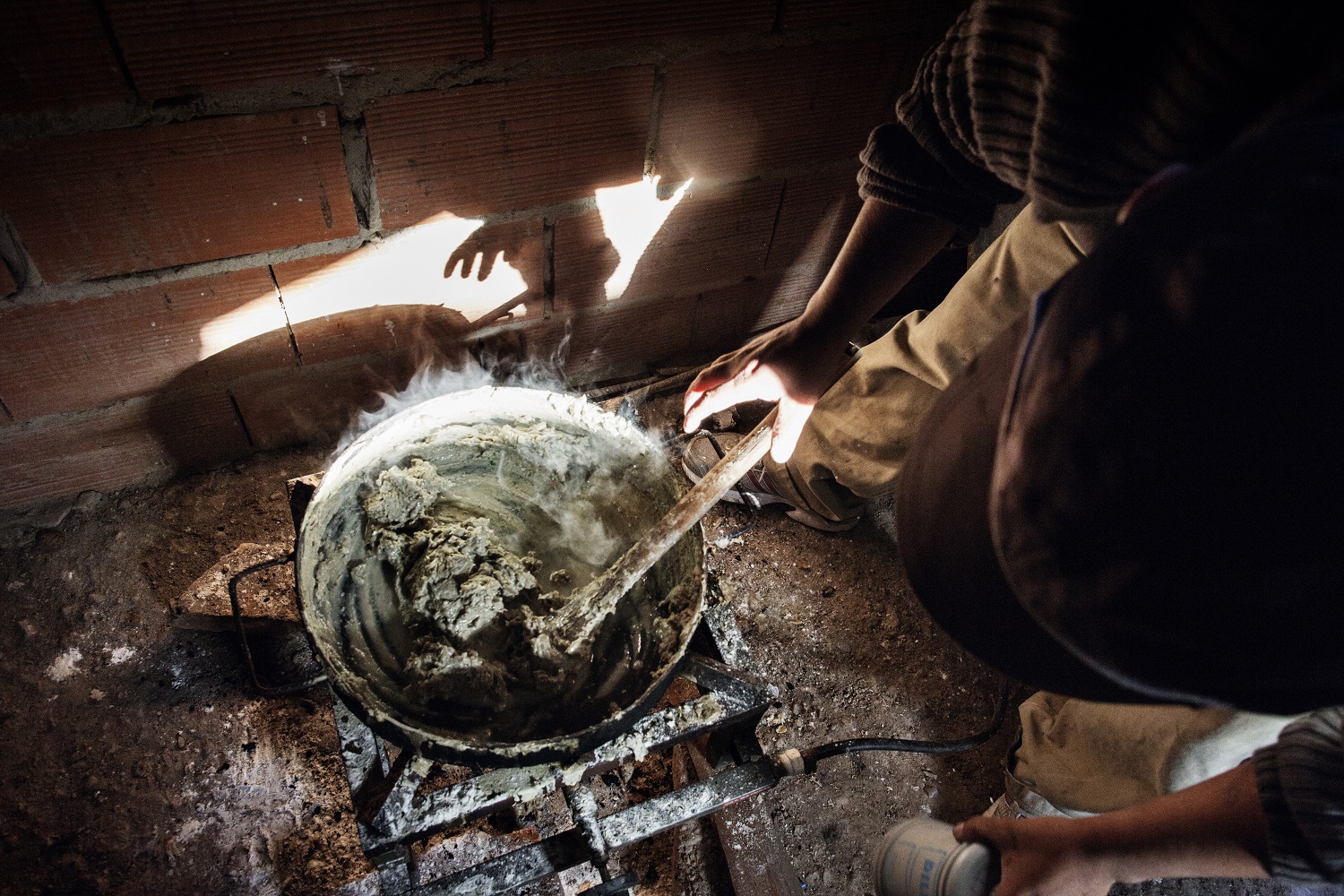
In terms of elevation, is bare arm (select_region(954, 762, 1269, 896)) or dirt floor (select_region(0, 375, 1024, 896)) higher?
dirt floor (select_region(0, 375, 1024, 896))

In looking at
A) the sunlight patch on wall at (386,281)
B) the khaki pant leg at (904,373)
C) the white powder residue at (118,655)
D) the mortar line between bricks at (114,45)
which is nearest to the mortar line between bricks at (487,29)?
the sunlight patch on wall at (386,281)

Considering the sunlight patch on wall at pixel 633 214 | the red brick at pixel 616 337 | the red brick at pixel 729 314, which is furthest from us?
the red brick at pixel 729 314

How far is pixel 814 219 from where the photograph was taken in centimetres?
219

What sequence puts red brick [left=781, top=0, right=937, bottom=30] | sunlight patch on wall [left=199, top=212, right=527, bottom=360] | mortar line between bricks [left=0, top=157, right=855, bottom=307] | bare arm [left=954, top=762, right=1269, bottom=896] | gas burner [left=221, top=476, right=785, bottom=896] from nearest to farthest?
bare arm [left=954, top=762, right=1269, bottom=896] → gas burner [left=221, top=476, right=785, bottom=896] → mortar line between bricks [left=0, top=157, right=855, bottom=307] → red brick [left=781, top=0, right=937, bottom=30] → sunlight patch on wall [left=199, top=212, right=527, bottom=360]

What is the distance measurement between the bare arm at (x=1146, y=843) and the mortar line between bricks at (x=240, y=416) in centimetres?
215

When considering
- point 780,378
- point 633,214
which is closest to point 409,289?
point 633,214

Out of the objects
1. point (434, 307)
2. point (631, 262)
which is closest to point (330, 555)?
point (434, 307)

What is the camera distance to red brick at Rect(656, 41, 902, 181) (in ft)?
5.46

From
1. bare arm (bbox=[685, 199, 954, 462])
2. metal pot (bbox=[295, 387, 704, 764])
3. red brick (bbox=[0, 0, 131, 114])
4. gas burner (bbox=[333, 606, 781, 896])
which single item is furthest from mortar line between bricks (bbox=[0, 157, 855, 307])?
gas burner (bbox=[333, 606, 781, 896])

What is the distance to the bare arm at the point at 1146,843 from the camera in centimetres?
111

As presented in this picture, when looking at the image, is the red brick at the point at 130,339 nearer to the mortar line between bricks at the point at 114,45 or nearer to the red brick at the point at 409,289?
the red brick at the point at 409,289

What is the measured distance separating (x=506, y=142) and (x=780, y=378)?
2.74ft

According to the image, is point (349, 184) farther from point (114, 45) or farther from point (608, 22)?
point (608, 22)

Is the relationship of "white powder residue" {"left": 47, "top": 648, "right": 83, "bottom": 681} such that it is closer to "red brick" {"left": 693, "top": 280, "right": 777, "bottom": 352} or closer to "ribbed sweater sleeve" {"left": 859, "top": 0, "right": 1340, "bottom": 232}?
"red brick" {"left": 693, "top": 280, "right": 777, "bottom": 352}
